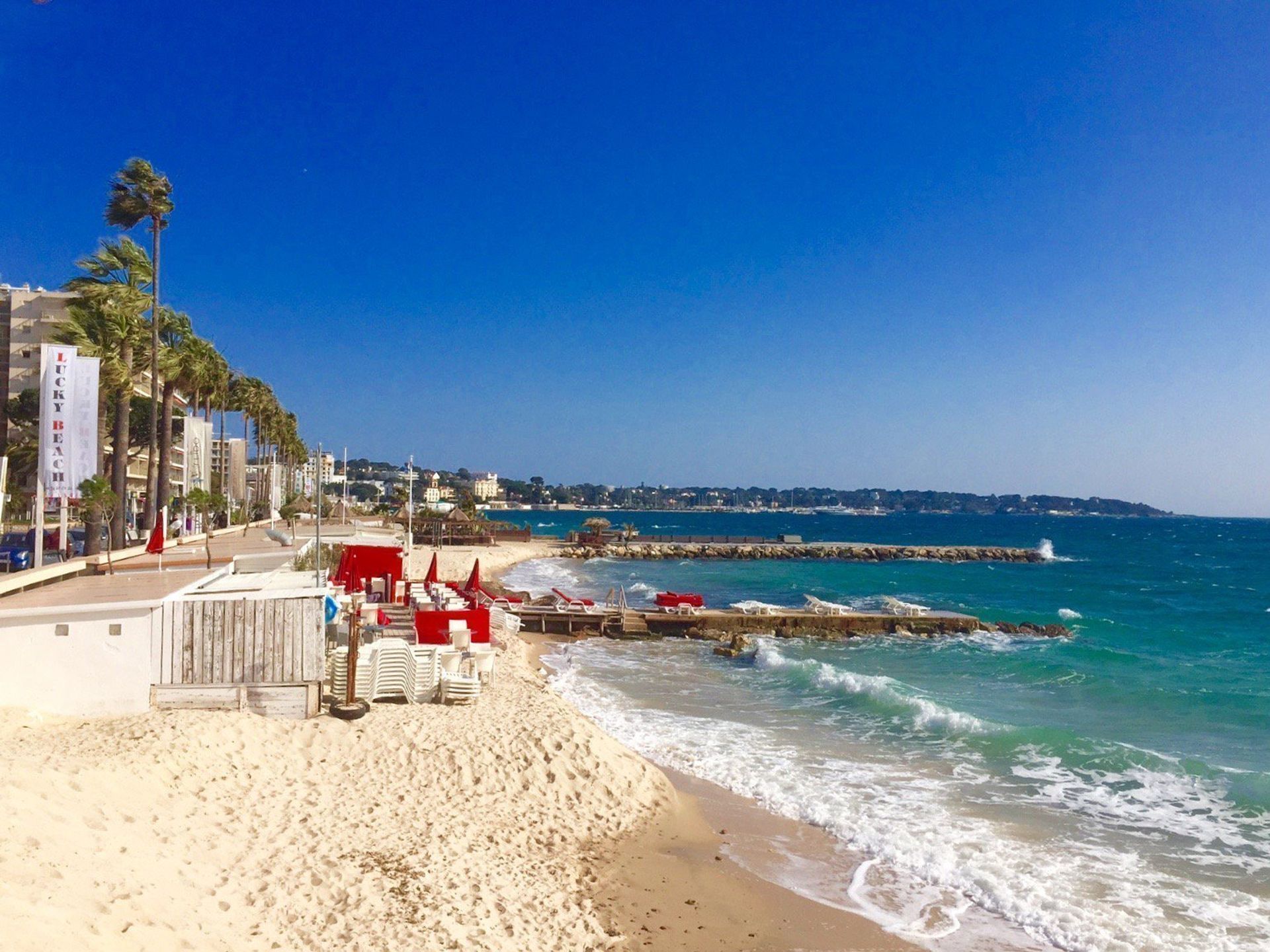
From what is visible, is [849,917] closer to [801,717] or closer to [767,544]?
[801,717]

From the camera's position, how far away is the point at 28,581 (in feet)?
42.2

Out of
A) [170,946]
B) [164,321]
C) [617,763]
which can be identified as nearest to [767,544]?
[164,321]

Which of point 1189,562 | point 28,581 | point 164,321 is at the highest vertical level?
point 164,321

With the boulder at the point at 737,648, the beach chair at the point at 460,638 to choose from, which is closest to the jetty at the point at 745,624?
the boulder at the point at 737,648

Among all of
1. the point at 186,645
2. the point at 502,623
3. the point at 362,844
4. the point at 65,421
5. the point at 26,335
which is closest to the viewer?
the point at 362,844

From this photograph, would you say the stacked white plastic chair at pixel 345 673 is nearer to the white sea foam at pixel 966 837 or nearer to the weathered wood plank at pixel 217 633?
the weathered wood plank at pixel 217 633

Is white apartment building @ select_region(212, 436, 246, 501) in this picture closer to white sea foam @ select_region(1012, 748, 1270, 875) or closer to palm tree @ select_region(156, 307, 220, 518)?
palm tree @ select_region(156, 307, 220, 518)

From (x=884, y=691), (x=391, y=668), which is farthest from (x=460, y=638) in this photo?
(x=884, y=691)

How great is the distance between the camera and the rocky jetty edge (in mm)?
74188

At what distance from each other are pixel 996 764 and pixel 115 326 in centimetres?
2437

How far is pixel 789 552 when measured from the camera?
7869 centimetres

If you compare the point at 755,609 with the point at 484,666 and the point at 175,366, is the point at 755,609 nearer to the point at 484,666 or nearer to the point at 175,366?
the point at 484,666

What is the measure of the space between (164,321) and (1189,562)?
3533 inches

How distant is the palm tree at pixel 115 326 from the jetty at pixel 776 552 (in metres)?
45.9
